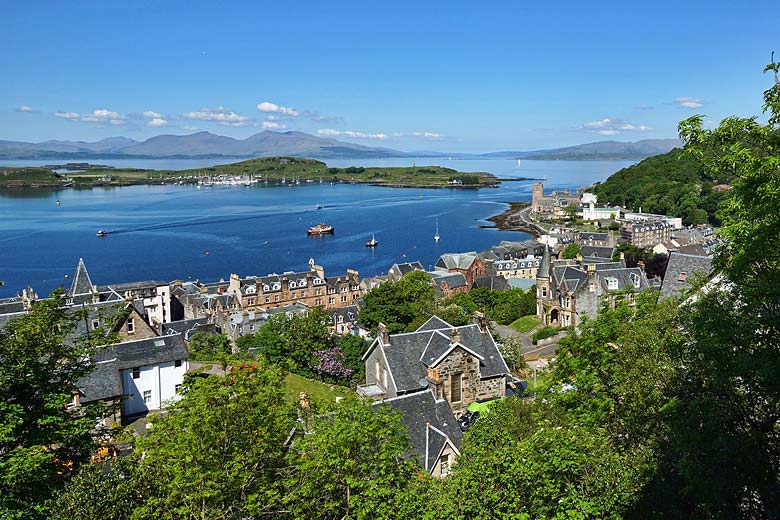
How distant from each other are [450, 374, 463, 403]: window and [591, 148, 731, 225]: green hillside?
116 m

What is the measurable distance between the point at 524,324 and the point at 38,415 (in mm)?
44179

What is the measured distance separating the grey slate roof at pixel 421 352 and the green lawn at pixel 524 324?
2021 centimetres

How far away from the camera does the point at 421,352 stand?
2967cm

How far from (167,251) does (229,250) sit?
12.1m

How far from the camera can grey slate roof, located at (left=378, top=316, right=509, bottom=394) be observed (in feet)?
93.9

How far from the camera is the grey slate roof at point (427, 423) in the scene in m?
21.0

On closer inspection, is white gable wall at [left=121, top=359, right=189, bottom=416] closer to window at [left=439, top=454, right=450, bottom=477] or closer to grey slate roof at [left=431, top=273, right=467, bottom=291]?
window at [left=439, top=454, right=450, bottom=477]

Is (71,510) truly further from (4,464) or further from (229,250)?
(229,250)

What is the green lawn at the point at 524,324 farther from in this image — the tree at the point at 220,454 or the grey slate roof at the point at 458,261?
the tree at the point at 220,454

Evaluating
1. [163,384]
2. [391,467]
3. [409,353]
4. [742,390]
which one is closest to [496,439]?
[391,467]

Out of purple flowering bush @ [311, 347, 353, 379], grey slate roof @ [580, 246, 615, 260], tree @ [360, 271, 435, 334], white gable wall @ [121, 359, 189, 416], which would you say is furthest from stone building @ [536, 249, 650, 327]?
white gable wall @ [121, 359, 189, 416]

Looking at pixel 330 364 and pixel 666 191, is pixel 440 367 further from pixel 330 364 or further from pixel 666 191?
pixel 666 191

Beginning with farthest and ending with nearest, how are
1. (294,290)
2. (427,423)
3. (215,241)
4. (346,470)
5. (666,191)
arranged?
(666,191), (215,241), (294,290), (427,423), (346,470)

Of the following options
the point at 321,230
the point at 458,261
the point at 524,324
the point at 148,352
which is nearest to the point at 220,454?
the point at 148,352
